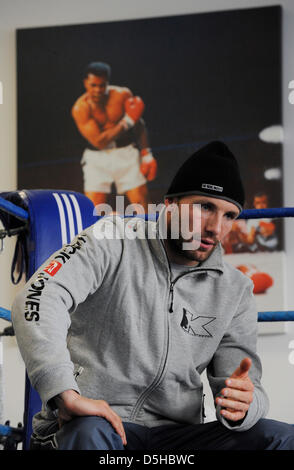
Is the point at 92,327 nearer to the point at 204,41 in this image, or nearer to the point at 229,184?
the point at 229,184

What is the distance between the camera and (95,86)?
3486 mm

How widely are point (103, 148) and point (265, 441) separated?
2406 mm

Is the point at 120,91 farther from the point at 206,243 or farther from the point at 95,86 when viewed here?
the point at 206,243

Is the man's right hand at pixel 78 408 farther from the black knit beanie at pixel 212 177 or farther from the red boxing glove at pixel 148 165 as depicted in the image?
the red boxing glove at pixel 148 165

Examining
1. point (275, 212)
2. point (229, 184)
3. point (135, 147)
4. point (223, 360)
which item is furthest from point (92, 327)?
point (135, 147)

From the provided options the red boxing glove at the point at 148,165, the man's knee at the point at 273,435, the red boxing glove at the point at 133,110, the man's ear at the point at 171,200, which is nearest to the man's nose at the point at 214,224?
the man's ear at the point at 171,200

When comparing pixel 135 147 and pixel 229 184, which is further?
pixel 135 147

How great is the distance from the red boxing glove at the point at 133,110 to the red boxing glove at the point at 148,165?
0.17 m

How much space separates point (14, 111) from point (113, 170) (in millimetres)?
645

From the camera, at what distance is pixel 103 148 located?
346cm

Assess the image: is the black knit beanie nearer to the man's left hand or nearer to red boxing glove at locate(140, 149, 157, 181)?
the man's left hand

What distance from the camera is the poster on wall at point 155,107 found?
10.8 feet

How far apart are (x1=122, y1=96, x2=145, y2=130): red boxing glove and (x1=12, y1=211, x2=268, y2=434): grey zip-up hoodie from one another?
2.01 m

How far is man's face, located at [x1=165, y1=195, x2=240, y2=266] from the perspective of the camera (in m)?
1.41
